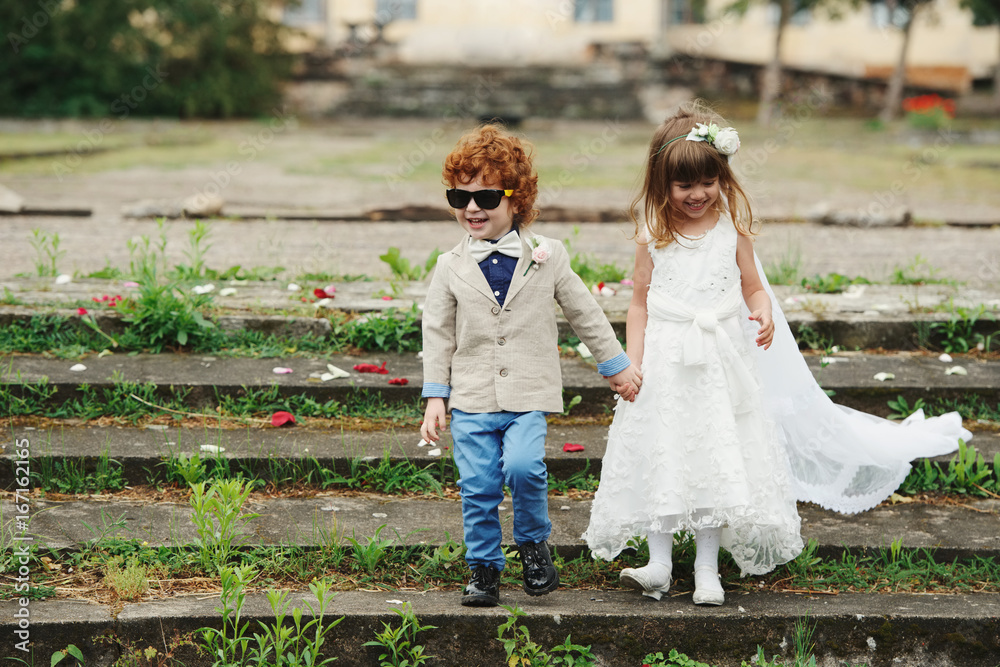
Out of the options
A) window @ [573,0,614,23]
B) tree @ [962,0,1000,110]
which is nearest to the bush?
window @ [573,0,614,23]

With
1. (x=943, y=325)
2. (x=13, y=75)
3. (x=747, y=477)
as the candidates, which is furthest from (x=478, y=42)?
(x=747, y=477)

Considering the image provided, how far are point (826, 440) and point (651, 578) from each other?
885 millimetres

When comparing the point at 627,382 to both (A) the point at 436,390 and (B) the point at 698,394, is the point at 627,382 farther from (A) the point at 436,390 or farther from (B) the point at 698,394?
(A) the point at 436,390

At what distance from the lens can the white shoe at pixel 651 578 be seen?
9.93 ft

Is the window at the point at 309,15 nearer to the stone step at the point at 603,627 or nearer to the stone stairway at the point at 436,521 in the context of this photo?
→ the stone stairway at the point at 436,521

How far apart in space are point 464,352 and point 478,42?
80.2ft

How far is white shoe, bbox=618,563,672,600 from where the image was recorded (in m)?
3.03

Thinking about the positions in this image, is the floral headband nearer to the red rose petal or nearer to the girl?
the girl

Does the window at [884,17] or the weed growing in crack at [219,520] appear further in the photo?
the window at [884,17]

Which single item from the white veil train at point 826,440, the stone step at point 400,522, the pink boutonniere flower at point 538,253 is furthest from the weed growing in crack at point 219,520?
the white veil train at point 826,440

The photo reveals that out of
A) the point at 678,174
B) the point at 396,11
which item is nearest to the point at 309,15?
the point at 396,11

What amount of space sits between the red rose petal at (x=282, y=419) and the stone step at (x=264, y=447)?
3cm

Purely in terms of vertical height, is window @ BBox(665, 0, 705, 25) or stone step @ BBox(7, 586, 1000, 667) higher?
window @ BBox(665, 0, 705, 25)

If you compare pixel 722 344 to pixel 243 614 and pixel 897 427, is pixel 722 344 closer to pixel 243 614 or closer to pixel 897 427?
pixel 897 427
